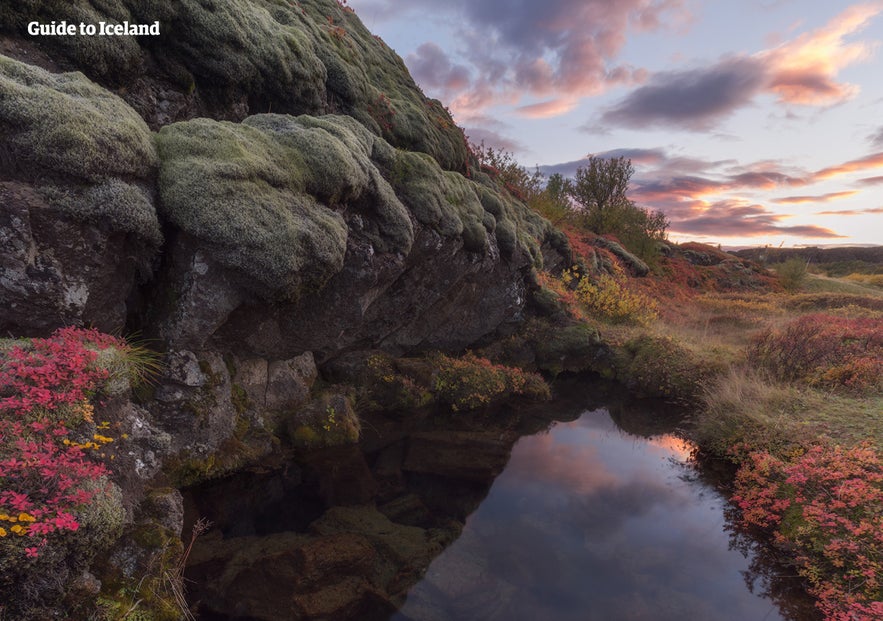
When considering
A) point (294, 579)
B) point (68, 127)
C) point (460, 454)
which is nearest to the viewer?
point (68, 127)

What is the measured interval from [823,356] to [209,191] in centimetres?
2123

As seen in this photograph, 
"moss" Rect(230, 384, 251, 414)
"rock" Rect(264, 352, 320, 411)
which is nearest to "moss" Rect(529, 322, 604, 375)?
"rock" Rect(264, 352, 320, 411)

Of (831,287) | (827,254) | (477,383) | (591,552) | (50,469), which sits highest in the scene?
(827,254)

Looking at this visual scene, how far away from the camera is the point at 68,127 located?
22.5ft

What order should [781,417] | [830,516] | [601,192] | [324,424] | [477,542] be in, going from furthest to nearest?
[601,192] < [324,424] < [781,417] < [477,542] < [830,516]

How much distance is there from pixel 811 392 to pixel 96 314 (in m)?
19.7

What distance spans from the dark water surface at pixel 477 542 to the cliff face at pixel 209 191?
12.7ft

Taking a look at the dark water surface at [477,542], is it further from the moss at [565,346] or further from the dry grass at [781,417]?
the moss at [565,346]

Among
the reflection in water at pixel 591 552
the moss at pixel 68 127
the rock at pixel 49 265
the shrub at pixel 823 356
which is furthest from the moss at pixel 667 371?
the moss at pixel 68 127

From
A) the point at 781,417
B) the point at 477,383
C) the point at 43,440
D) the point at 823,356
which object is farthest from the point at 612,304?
the point at 43,440

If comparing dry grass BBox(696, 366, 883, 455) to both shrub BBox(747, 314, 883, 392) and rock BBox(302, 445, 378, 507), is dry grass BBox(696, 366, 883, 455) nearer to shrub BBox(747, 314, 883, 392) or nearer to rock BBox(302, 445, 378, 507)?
shrub BBox(747, 314, 883, 392)

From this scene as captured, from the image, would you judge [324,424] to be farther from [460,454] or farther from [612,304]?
[612,304]

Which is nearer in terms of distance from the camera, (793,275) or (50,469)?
(50,469)

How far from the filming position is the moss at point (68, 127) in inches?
257
